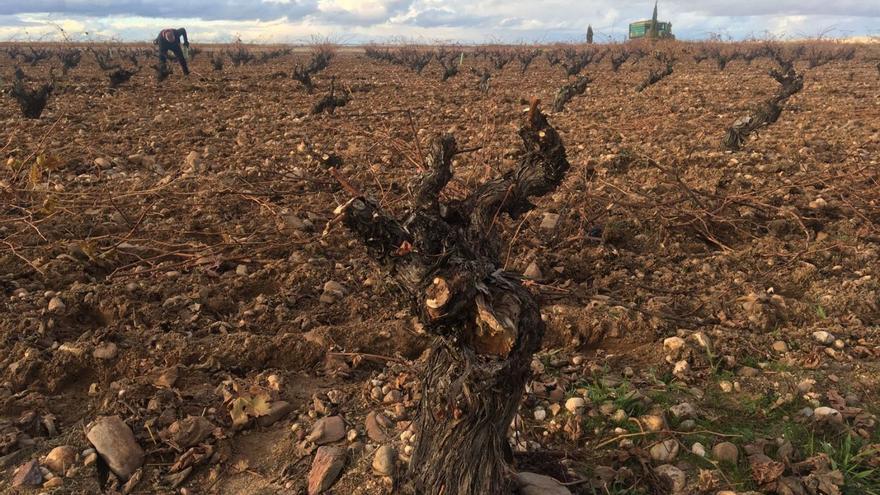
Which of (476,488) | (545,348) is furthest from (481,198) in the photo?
(545,348)

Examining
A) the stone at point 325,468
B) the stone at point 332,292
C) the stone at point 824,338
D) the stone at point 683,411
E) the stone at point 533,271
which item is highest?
the stone at point 533,271

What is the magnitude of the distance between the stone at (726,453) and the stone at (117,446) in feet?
8.47

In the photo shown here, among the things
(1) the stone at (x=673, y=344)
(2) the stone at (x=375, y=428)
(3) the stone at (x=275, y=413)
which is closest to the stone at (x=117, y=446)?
(3) the stone at (x=275, y=413)

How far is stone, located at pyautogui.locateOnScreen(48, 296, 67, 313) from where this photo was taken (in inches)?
144

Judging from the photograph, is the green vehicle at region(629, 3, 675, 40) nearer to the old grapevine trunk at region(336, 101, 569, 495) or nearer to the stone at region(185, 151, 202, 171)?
the stone at region(185, 151, 202, 171)

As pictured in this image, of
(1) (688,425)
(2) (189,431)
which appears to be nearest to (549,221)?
(1) (688,425)

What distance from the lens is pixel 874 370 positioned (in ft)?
10.3

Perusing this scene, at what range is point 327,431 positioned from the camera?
2.71m

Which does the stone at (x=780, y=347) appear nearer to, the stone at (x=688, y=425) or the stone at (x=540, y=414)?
the stone at (x=688, y=425)

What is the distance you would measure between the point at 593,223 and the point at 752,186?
7.29ft

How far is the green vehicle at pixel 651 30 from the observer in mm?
49688

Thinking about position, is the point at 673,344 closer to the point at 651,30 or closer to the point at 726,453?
the point at 726,453

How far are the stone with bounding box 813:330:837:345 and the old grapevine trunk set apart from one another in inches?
93.3

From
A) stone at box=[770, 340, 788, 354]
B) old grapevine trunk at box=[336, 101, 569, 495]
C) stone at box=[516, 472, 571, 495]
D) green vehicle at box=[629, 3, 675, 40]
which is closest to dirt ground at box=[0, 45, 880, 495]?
stone at box=[770, 340, 788, 354]
